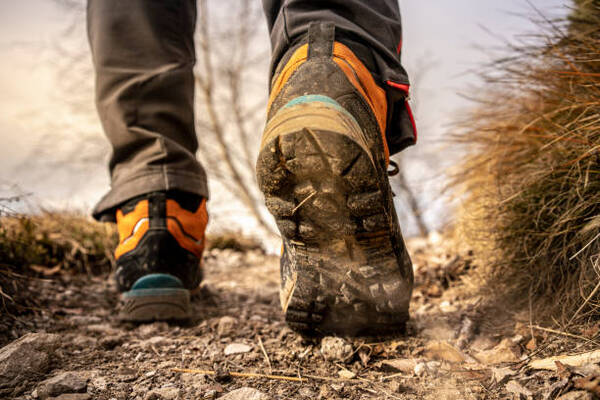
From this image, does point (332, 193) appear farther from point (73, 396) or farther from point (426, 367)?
point (73, 396)

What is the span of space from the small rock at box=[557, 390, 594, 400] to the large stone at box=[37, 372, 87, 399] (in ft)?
3.09

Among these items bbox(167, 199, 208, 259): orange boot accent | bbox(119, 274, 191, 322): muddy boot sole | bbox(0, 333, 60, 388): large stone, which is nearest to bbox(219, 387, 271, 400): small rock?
bbox(0, 333, 60, 388): large stone

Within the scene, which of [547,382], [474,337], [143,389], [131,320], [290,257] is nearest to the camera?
[547,382]

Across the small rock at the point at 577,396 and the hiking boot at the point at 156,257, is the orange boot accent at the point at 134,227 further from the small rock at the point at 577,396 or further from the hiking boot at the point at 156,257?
the small rock at the point at 577,396

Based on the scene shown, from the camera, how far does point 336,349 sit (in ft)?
3.43

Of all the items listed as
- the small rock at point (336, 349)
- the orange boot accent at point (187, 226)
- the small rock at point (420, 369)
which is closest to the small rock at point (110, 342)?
the orange boot accent at point (187, 226)

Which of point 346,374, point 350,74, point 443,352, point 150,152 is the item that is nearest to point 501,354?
point 443,352

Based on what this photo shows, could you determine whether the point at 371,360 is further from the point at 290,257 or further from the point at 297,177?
the point at 297,177

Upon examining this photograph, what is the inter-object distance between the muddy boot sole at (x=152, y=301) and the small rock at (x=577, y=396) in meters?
1.08

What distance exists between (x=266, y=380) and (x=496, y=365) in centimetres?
54

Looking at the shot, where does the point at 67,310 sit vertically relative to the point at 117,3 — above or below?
below

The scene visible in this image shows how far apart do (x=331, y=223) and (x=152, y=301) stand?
2.52 ft

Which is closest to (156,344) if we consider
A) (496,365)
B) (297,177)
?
(297,177)

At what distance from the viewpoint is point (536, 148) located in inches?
60.1
